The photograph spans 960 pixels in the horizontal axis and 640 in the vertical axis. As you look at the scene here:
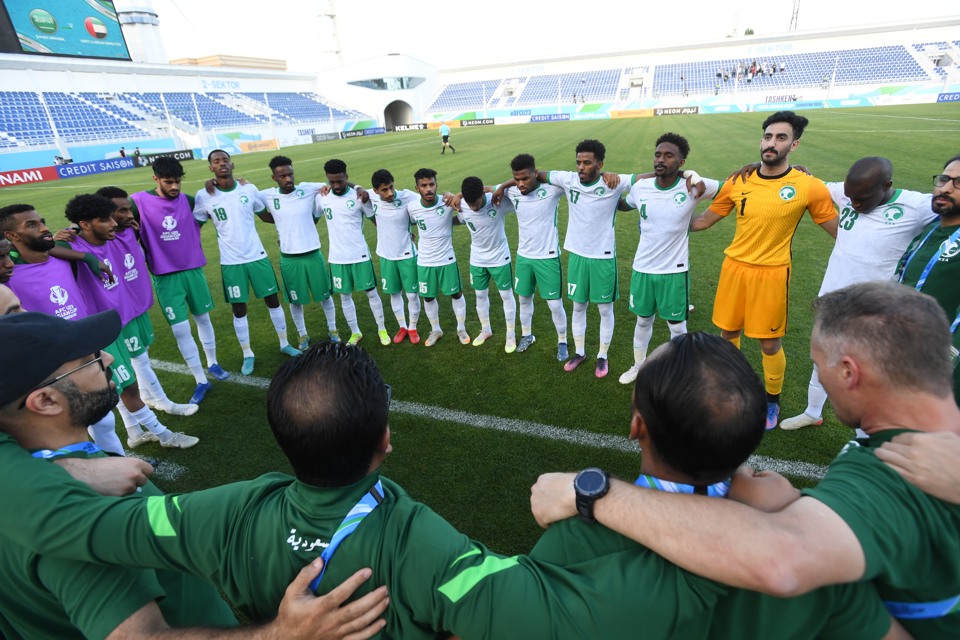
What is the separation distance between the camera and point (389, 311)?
7.46 meters

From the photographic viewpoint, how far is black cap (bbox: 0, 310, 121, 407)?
1.38m

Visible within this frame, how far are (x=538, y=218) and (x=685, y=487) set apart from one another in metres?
4.42

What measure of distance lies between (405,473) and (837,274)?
12.6ft

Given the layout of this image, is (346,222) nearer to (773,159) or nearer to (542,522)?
(773,159)

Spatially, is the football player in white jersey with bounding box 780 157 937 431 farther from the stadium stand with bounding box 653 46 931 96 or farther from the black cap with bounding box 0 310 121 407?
the stadium stand with bounding box 653 46 931 96

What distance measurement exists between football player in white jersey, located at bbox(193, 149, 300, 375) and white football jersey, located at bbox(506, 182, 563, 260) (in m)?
2.97

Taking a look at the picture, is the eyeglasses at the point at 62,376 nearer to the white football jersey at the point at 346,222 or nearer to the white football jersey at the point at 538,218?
the white football jersey at the point at 538,218

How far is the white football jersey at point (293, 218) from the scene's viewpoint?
19.7ft

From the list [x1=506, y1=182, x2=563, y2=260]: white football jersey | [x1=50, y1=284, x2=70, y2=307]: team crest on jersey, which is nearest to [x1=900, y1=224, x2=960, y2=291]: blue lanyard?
[x1=506, y1=182, x2=563, y2=260]: white football jersey

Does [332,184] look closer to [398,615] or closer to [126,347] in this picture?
[126,347]

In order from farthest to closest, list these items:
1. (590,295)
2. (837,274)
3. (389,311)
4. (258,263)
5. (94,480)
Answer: (389,311), (258,263), (590,295), (837,274), (94,480)

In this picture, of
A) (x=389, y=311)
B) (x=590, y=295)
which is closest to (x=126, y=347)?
(x=389, y=311)

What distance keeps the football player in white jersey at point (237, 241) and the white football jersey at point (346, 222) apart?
2.69ft

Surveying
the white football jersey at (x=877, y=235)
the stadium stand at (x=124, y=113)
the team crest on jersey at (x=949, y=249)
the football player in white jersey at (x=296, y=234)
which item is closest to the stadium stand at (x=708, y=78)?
the stadium stand at (x=124, y=113)
